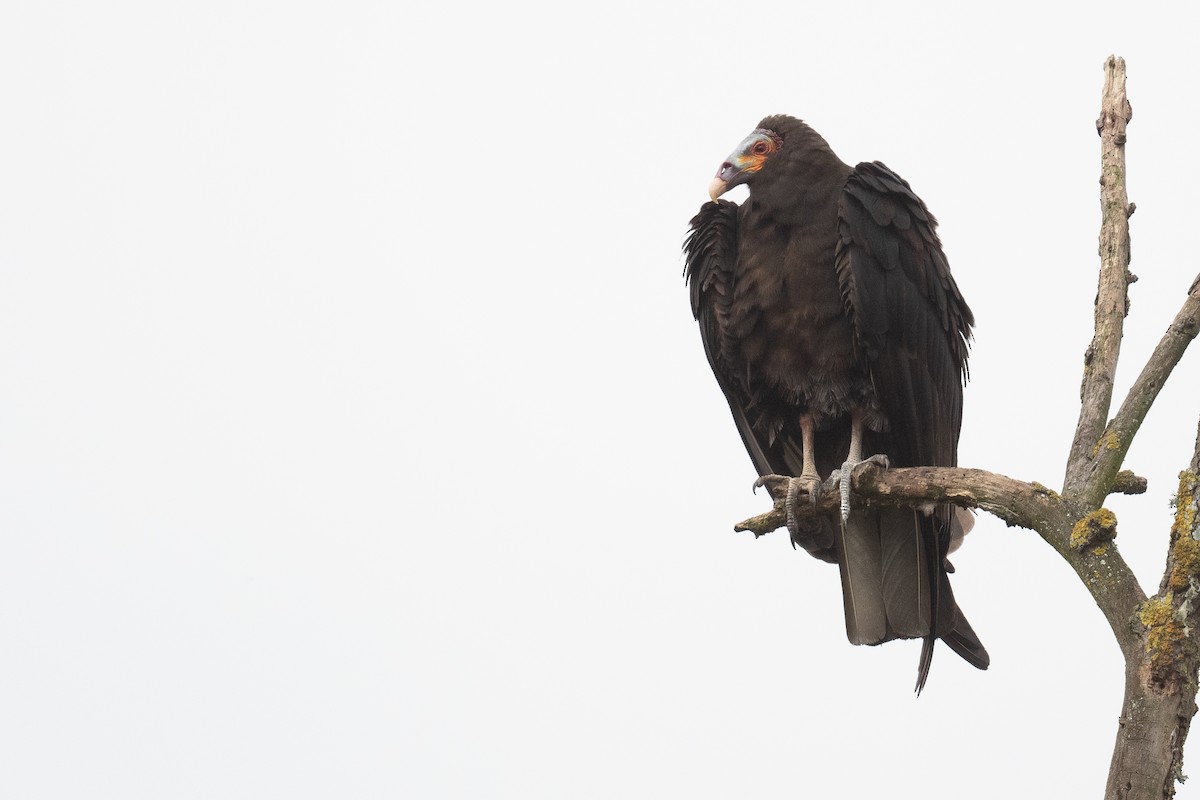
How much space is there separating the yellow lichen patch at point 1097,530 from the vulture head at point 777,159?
1.75 metres

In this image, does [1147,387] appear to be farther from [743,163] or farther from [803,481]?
[743,163]

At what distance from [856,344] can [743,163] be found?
0.90 m

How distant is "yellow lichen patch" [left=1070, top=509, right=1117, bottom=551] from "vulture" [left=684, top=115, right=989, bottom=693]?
0.92 metres

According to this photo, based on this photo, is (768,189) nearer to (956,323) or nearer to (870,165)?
(870,165)

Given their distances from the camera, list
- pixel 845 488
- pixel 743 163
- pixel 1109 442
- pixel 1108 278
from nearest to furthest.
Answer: pixel 1109 442, pixel 1108 278, pixel 845 488, pixel 743 163

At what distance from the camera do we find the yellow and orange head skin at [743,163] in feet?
15.0

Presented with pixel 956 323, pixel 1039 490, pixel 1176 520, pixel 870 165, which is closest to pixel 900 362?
pixel 956 323

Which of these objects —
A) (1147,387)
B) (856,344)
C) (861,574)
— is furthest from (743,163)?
(1147,387)

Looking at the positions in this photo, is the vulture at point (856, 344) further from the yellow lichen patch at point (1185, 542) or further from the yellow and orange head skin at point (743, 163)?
the yellow lichen patch at point (1185, 542)

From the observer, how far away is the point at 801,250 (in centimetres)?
420

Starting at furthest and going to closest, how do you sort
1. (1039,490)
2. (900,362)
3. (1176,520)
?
(900,362), (1039,490), (1176,520)

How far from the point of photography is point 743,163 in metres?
4.62

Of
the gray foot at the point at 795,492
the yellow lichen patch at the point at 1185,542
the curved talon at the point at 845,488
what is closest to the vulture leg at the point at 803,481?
the gray foot at the point at 795,492

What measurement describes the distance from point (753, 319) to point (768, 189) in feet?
1.51
